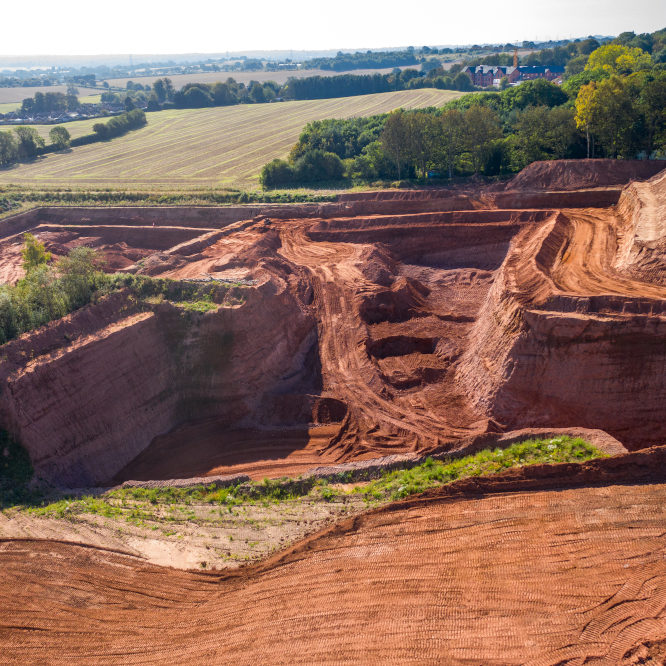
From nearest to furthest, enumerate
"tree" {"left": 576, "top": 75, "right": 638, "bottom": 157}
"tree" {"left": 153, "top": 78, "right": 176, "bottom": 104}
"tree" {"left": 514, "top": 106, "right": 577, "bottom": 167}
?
1. "tree" {"left": 576, "top": 75, "right": 638, "bottom": 157}
2. "tree" {"left": 514, "top": 106, "right": 577, "bottom": 167}
3. "tree" {"left": 153, "top": 78, "right": 176, "bottom": 104}

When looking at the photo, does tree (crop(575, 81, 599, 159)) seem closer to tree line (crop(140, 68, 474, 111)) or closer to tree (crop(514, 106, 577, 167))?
tree (crop(514, 106, 577, 167))

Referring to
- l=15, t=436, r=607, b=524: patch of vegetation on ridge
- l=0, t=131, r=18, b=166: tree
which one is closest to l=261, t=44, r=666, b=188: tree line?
l=15, t=436, r=607, b=524: patch of vegetation on ridge

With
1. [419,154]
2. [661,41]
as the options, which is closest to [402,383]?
[419,154]

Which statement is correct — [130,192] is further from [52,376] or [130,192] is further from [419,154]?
[52,376]

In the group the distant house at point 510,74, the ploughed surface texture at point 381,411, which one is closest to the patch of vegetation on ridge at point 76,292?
the ploughed surface texture at point 381,411

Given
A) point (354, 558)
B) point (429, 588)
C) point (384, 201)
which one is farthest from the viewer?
point (384, 201)

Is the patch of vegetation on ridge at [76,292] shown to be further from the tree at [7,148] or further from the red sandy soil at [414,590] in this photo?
the tree at [7,148]
